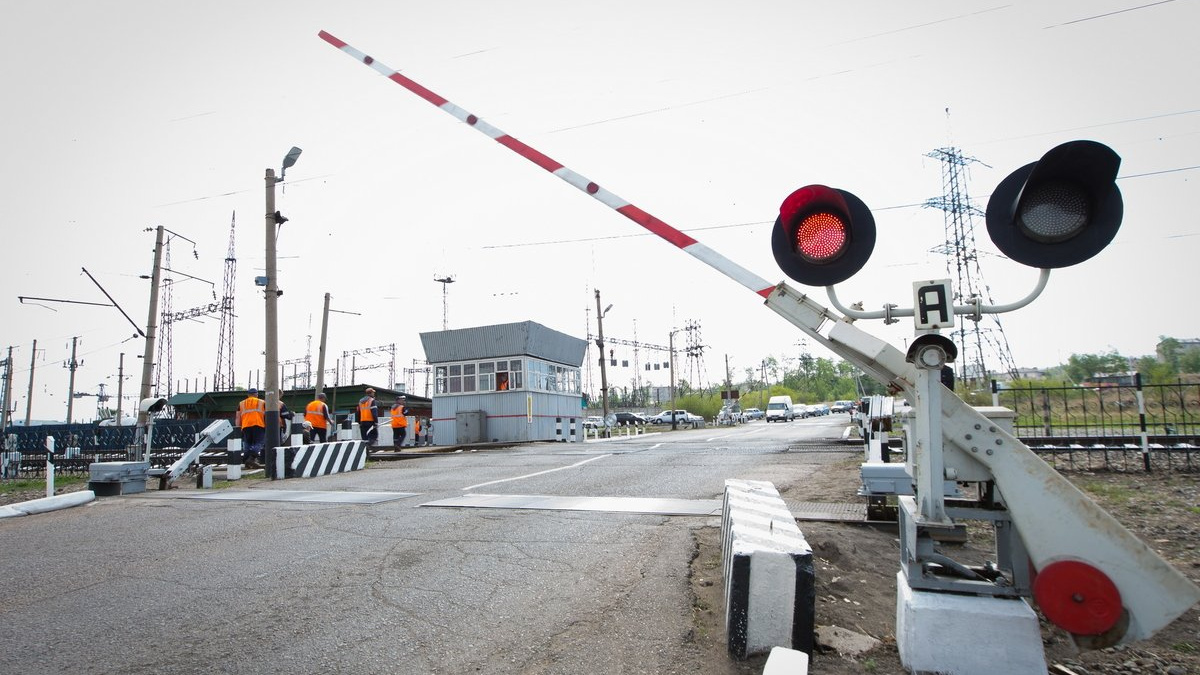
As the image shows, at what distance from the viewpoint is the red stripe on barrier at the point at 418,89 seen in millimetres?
4168

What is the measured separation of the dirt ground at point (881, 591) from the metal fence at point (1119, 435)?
281 centimetres

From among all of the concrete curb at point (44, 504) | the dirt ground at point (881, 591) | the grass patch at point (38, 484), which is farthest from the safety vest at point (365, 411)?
the dirt ground at point (881, 591)

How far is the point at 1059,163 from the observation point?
265 centimetres

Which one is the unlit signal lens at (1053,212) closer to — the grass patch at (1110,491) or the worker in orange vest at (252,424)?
the grass patch at (1110,491)

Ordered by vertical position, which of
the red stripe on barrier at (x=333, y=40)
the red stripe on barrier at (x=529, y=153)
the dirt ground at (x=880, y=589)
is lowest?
the dirt ground at (x=880, y=589)

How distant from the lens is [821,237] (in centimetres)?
303

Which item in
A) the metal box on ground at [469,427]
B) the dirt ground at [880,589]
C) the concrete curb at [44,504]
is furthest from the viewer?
the metal box on ground at [469,427]

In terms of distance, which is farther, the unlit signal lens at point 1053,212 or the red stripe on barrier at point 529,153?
the red stripe on barrier at point 529,153

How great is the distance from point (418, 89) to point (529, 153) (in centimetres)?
94

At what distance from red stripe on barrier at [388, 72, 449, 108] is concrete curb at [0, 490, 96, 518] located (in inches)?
314

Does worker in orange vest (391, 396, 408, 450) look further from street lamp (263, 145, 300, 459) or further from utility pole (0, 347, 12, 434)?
utility pole (0, 347, 12, 434)

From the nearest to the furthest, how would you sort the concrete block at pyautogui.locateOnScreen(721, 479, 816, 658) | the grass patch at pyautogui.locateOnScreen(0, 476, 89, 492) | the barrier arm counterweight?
the barrier arm counterweight
the concrete block at pyautogui.locateOnScreen(721, 479, 816, 658)
the grass patch at pyautogui.locateOnScreen(0, 476, 89, 492)

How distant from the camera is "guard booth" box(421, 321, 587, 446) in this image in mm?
26422

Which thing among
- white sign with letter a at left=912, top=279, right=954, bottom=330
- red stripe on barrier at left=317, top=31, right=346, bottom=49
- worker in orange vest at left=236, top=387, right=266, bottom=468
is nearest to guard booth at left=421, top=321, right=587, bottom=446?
worker in orange vest at left=236, top=387, right=266, bottom=468
